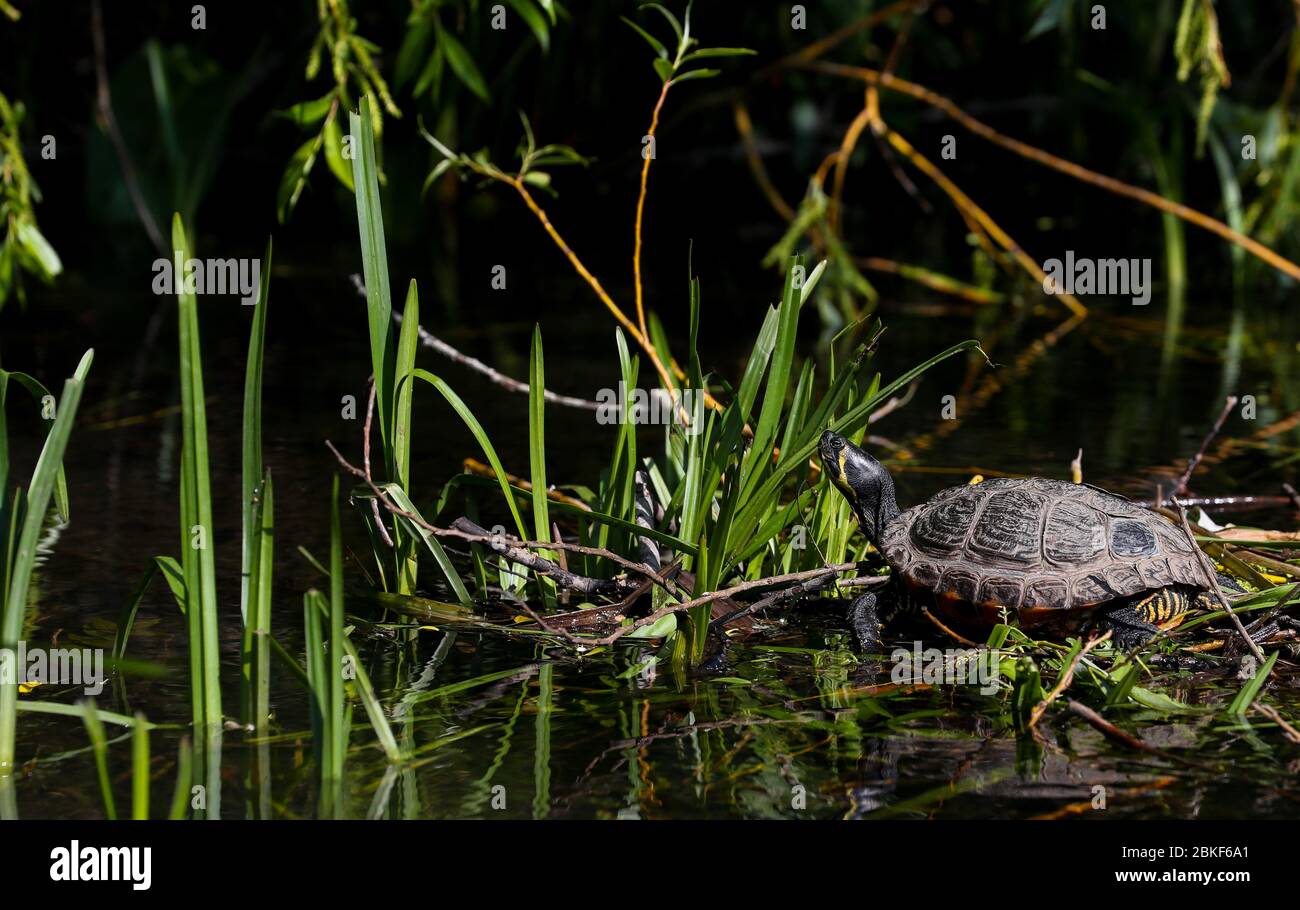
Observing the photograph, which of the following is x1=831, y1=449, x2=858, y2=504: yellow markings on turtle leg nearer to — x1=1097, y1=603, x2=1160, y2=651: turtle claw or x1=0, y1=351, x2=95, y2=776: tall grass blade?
x1=1097, y1=603, x2=1160, y2=651: turtle claw

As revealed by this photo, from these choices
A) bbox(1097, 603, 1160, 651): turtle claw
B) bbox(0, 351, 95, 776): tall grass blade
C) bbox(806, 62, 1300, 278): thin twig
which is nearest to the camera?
bbox(0, 351, 95, 776): tall grass blade

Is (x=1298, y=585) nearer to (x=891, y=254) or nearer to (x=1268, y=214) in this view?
(x=1268, y=214)

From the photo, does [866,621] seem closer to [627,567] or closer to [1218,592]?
[627,567]

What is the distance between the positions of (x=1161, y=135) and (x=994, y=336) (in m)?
2.90

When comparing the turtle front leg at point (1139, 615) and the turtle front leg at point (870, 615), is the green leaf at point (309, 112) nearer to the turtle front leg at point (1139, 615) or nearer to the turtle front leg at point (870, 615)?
the turtle front leg at point (870, 615)

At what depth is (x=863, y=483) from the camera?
3.63m

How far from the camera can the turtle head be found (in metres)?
3.61

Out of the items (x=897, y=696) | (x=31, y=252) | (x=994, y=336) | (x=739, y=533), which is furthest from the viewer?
(x=994, y=336)

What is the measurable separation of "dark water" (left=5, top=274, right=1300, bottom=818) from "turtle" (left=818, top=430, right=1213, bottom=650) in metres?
0.18

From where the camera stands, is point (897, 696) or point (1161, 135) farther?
point (1161, 135)

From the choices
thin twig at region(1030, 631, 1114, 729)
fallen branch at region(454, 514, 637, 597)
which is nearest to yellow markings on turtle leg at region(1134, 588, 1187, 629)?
thin twig at region(1030, 631, 1114, 729)

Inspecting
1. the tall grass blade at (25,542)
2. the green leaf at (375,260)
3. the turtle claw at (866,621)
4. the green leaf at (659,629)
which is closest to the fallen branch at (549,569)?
the green leaf at (659,629)

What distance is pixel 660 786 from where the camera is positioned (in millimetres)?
2723
